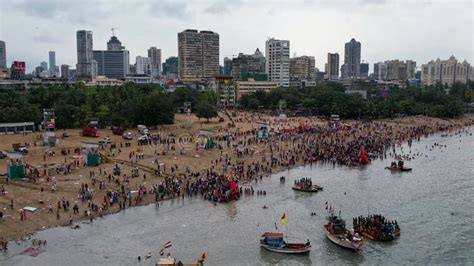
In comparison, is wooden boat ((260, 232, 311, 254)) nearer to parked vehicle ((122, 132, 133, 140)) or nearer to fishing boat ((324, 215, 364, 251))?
fishing boat ((324, 215, 364, 251))

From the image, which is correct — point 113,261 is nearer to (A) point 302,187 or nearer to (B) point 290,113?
(A) point 302,187

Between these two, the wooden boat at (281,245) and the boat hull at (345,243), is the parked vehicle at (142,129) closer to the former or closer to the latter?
the wooden boat at (281,245)

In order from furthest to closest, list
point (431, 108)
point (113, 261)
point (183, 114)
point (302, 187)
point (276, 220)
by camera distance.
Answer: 1. point (431, 108)
2. point (183, 114)
3. point (302, 187)
4. point (276, 220)
5. point (113, 261)

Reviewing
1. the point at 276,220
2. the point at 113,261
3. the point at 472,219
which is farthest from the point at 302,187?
the point at 113,261

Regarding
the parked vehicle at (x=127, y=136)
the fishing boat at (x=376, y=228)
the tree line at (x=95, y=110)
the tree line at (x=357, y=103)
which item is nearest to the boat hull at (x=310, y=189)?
the fishing boat at (x=376, y=228)

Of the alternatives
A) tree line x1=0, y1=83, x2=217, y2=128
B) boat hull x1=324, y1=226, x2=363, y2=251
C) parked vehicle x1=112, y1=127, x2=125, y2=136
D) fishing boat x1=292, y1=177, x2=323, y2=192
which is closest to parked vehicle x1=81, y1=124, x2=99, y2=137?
parked vehicle x1=112, y1=127, x2=125, y2=136

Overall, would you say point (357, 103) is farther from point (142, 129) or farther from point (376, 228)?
point (376, 228)
